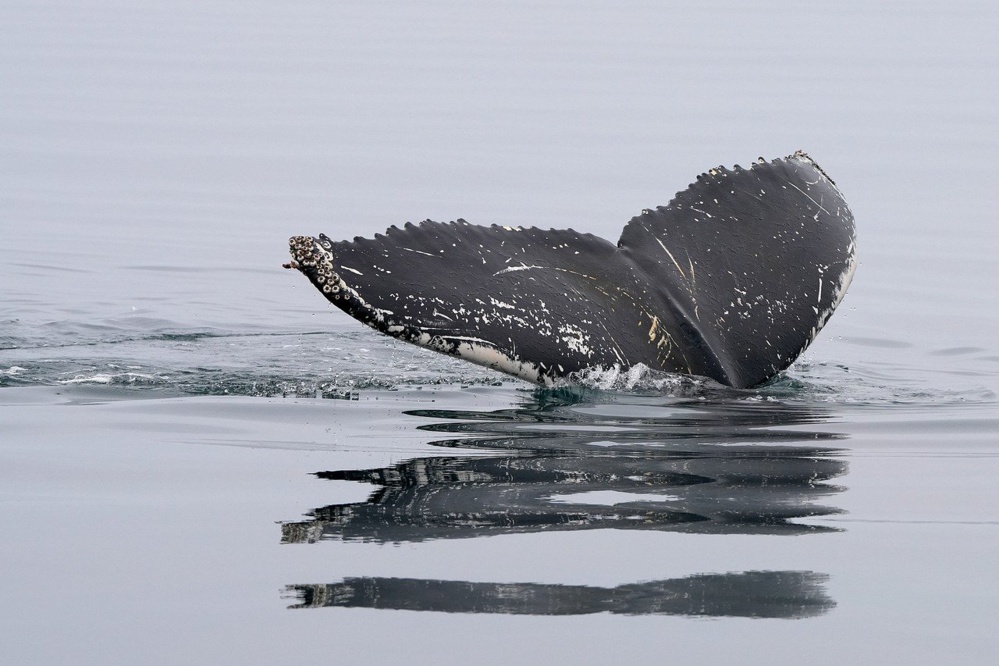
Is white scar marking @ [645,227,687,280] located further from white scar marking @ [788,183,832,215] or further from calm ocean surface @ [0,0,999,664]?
white scar marking @ [788,183,832,215]

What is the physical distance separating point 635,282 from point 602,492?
7.13ft

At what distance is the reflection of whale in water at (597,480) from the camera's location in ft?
15.4

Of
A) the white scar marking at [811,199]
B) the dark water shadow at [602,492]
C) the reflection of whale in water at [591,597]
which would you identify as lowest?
the reflection of whale in water at [591,597]

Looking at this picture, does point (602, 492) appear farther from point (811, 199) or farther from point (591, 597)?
point (811, 199)

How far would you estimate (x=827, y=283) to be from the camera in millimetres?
7422

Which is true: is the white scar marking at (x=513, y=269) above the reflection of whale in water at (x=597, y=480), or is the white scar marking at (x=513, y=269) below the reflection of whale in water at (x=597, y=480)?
above

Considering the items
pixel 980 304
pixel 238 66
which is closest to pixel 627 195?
pixel 980 304

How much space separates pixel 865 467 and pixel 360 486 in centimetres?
195

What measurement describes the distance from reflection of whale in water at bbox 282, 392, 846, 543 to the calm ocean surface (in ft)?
0.07

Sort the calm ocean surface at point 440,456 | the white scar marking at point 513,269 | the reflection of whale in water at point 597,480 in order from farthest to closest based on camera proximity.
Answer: the white scar marking at point 513,269 → the reflection of whale in water at point 597,480 → the calm ocean surface at point 440,456

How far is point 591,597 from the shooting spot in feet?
13.1

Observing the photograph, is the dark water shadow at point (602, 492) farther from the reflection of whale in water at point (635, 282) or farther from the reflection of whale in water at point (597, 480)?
the reflection of whale in water at point (635, 282)

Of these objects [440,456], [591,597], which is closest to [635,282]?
[440,456]

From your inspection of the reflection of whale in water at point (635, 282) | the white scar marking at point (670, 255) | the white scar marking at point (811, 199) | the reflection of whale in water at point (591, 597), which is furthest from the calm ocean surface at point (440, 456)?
the white scar marking at point (811, 199)
